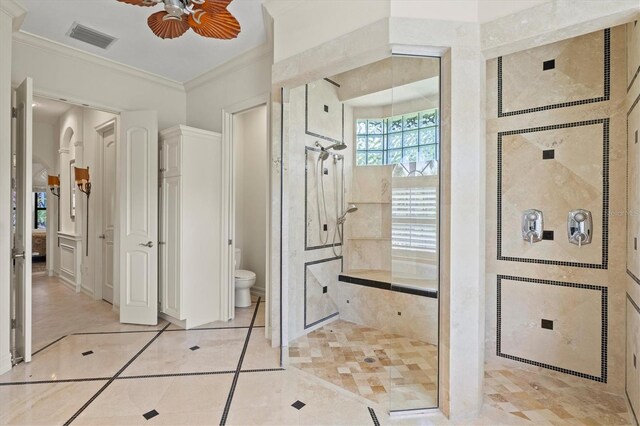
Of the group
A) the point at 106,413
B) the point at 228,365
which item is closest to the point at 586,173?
the point at 228,365

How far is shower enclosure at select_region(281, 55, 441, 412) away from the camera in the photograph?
2.19 metres

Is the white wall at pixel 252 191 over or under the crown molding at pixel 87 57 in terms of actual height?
under

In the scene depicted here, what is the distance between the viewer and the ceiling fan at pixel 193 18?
1948 mm

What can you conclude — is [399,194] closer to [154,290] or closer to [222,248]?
[222,248]

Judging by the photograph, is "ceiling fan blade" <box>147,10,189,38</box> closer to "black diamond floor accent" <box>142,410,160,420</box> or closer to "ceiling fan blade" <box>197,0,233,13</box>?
"ceiling fan blade" <box>197,0,233,13</box>

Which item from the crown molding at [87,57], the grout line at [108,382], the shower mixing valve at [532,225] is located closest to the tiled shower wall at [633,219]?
the shower mixing valve at [532,225]

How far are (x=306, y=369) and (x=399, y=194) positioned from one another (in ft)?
5.03

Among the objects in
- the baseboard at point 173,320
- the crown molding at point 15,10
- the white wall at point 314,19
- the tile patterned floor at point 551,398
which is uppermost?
the crown molding at point 15,10

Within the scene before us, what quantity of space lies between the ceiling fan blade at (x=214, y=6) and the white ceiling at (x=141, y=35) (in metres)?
0.72

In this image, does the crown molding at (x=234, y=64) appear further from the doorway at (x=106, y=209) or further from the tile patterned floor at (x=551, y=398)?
the tile patterned floor at (x=551, y=398)

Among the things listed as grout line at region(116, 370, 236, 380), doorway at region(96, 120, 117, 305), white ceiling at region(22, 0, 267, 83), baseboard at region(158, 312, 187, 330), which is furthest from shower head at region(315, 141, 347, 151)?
doorway at region(96, 120, 117, 305)

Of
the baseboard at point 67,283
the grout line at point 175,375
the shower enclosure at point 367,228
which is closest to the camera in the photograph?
the shower enclosure at point 367,228

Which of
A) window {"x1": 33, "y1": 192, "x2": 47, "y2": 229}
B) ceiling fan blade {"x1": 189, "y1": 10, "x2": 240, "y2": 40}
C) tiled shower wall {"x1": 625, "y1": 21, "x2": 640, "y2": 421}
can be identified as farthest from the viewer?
window {"x1": 33, "y1": 192, "x2": 47, "y2": 229}

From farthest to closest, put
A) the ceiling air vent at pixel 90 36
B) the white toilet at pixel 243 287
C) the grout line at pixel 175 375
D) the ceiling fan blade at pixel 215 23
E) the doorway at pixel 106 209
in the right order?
the doorway at pixel 106 209
the white toilet at pixel 243 287
the ceiling air vent at pixel 90 36
the grout line at pixel 175 375
the ceiling fan blade at pixel 215 23
